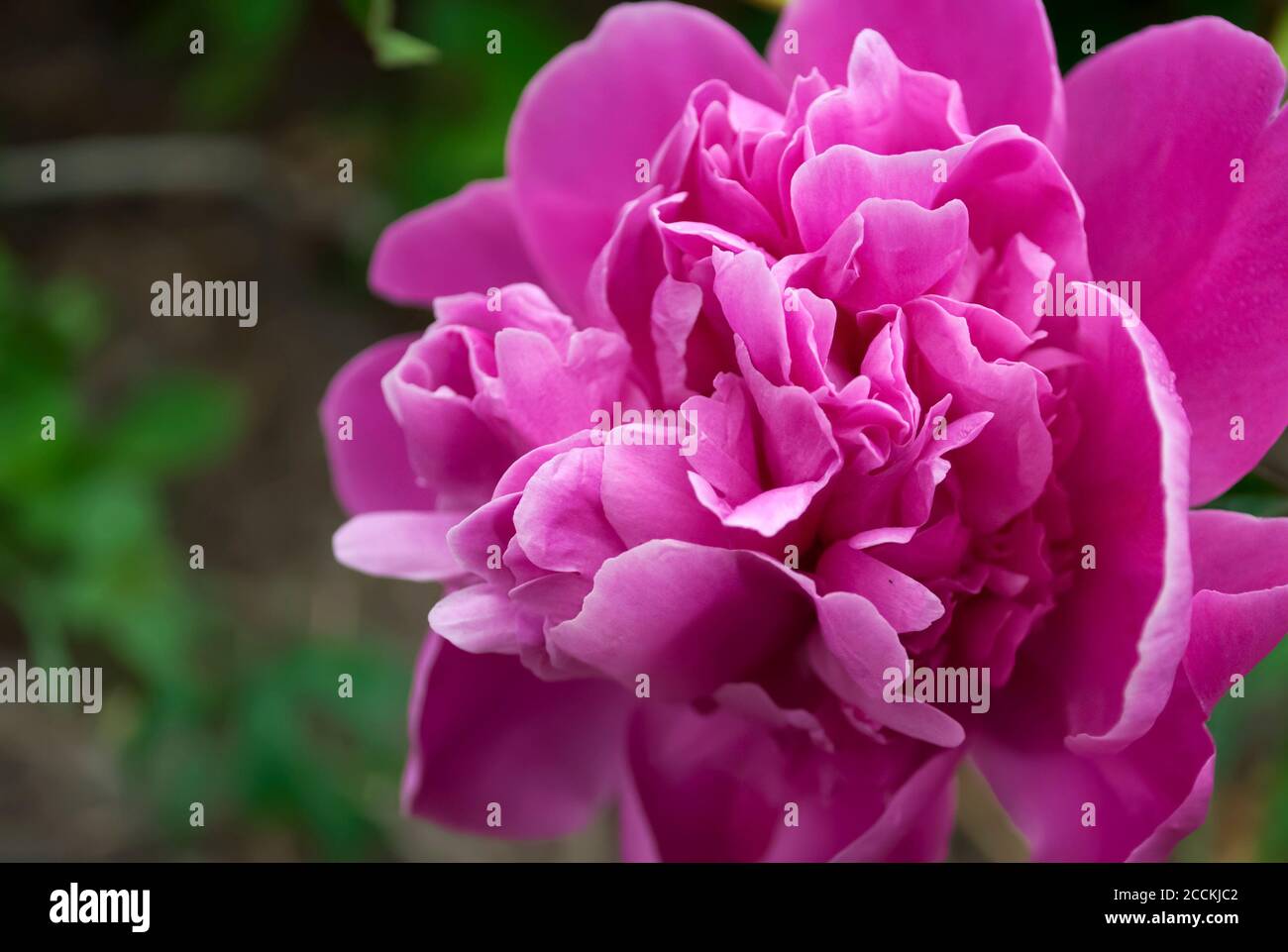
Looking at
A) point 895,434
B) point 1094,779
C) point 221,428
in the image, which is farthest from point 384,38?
point 221,428

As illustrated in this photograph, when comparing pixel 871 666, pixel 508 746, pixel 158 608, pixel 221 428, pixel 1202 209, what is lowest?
pixel 158 608

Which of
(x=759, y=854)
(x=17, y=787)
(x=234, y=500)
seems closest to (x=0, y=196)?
(x=234, y=500)

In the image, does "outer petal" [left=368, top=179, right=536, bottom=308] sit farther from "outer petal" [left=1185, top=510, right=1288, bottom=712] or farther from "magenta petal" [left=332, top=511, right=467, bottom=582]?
"outer petal" [left=1185, top=510, right=1288, bottom=712]

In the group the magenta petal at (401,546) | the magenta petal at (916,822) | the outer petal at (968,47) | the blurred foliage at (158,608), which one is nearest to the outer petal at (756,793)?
the magenta petal at (916,822)

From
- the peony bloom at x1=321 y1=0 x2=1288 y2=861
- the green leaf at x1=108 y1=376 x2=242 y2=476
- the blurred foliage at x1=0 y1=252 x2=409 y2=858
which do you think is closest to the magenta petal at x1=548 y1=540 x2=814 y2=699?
the peony bloom at x1=321 y1=0 x2=1288 y2=861

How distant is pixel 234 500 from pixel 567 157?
1.05 metres

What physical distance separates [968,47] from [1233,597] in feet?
0.68

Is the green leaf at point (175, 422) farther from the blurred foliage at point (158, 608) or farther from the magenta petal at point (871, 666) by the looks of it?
the magenta petal at point (871, 666)

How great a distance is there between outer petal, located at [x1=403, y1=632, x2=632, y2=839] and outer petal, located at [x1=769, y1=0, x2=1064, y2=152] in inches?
9.6

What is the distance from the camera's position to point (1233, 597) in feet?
1.20

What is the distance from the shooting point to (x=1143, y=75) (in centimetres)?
43

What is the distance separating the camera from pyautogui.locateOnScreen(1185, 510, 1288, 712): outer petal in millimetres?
365

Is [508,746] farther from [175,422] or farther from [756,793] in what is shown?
[175,422]
